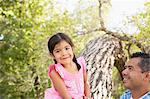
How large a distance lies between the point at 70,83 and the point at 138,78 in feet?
2.55

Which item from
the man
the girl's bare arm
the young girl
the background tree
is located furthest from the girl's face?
the background tree

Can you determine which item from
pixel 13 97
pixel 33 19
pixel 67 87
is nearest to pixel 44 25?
pixel 33 19

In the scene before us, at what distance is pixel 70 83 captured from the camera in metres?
3.41

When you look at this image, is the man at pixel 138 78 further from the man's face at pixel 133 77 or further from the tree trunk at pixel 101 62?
the tree trunk at pixel 101 62

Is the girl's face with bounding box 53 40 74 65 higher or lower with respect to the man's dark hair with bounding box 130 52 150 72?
Answer: higher

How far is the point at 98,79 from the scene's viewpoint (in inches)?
183

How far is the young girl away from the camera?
3.29 metres

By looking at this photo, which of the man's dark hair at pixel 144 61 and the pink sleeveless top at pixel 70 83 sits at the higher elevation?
the man's dark hair at pixel 144 61

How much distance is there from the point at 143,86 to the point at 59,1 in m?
13.6

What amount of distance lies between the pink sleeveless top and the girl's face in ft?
0.23

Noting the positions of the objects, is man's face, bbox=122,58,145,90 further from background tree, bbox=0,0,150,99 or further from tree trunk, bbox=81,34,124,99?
background tree, bbox=0,0,150,99

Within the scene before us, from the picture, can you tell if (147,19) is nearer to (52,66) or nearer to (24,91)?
(52,66)

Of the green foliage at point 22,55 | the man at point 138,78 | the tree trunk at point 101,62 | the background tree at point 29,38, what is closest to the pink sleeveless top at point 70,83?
the man at point 138,78

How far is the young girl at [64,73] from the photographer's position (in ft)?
10.8
